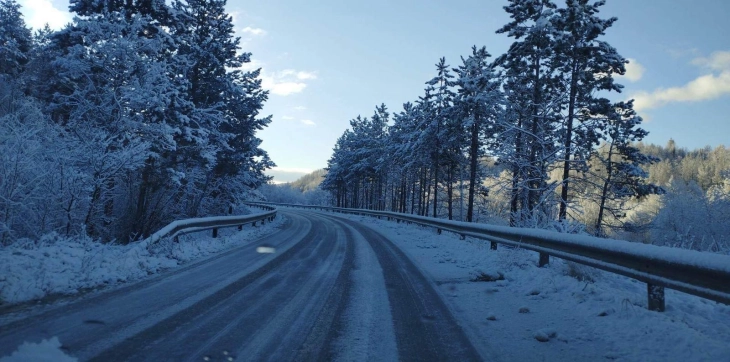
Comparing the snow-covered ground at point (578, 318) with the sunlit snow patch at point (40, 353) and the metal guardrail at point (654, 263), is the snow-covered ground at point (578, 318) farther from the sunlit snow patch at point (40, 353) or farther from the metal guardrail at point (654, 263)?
the sunlit snow patch at point (40, 353)

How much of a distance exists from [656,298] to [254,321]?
472 centimetres

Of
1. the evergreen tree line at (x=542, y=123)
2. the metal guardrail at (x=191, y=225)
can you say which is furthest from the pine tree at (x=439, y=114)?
the metal guardrail at (x=191, y=225)

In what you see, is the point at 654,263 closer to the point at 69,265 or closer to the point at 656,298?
the point at 656,298

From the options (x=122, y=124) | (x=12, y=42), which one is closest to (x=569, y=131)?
(x=122, y=124)

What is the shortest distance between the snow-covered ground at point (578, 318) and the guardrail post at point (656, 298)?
10 cm

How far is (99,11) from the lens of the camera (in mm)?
13914

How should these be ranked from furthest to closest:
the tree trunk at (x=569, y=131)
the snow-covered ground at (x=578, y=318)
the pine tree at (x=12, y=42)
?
the pine tree at (x=12, y=42)
the tree trunk at (x=569, y=131)
the snow-covered ground at (x=578, y=318)

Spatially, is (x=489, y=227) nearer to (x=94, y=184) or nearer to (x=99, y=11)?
(x=94, y=184)

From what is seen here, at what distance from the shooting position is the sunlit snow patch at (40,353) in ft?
9.45

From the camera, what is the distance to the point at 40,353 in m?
3.01

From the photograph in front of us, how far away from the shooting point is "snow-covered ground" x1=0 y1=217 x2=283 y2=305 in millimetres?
4824

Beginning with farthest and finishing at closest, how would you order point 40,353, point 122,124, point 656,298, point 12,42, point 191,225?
1. point 12,42
2. point 122,124
3. point 191,225
4. point 656,298
5. point 40,353

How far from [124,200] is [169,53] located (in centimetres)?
668

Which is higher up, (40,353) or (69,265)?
(69,265)
